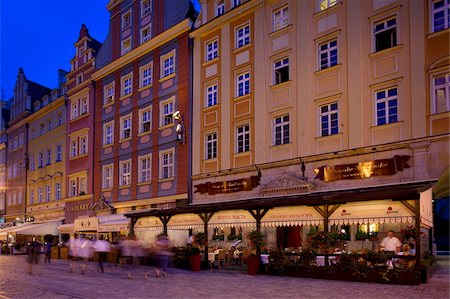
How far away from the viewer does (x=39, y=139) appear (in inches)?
1751

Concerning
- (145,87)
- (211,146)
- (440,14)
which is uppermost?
(145,87)

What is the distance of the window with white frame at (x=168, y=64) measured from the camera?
30031 millimetres

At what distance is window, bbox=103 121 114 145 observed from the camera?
34.8 metres

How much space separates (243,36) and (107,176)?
14.9 meters

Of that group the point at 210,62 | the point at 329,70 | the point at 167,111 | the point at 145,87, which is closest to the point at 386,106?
the point at 329,70

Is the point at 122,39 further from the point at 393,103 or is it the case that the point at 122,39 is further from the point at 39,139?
the point at 393,103

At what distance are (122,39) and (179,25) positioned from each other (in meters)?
7.17

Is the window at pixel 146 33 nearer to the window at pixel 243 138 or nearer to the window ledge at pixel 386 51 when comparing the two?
the window at pixel 243 138

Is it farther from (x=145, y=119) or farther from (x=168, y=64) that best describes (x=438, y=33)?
(x=145, y=119)

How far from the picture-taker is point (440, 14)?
1855cm

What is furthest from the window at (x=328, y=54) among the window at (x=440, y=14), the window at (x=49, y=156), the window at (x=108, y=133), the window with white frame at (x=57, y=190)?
the window at (x=49, y=156)

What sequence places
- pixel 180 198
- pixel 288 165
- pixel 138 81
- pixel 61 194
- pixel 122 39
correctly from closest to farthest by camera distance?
pixel 288 165 → pixel 180 198 → pixel 138 81 → pixel 122 39 → pixel 61 194

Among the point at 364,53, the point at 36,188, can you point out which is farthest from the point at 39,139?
the point at 364,53

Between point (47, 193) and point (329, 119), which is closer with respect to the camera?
point (329, 119)
